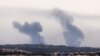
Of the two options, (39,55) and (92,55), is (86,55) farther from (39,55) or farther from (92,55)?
(39,55)

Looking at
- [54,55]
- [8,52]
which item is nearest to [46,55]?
[54,55]

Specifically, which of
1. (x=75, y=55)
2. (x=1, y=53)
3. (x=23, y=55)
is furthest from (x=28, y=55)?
(x=75, y=55)

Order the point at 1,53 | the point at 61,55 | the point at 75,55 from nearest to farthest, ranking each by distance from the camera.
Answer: the point at 1,53 < the point at 75,55 < the point at 61,55

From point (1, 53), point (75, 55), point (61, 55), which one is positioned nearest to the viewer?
point (1, 53)

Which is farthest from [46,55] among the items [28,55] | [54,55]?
[28,55]

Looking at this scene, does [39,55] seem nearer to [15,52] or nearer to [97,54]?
[15,52]

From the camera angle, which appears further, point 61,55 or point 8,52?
point 61,55

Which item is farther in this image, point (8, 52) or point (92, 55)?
point (92, 55)
